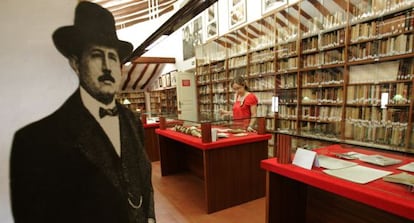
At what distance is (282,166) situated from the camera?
141cm

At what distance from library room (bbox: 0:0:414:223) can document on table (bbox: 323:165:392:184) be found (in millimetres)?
12

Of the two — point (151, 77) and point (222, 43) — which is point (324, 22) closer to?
point (222, 43)

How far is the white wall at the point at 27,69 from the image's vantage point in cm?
48

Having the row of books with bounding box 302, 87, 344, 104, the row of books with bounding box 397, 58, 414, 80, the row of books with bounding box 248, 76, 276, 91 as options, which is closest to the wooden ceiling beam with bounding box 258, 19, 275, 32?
the row of books with bounding box 248, 76, 276, 91

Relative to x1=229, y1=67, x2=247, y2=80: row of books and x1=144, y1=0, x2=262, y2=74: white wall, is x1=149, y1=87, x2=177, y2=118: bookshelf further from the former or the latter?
x1=229, y1=67, x2=247, y2=80: row of books

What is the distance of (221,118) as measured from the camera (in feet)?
8.09

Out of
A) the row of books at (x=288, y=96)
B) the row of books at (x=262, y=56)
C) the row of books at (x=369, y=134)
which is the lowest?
the row of books at (x=369, y=134)

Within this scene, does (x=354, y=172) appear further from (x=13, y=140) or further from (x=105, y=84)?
(x=13, y=140)

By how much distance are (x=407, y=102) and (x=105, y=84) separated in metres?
3.00

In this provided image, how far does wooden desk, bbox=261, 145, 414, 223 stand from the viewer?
3.17 feet

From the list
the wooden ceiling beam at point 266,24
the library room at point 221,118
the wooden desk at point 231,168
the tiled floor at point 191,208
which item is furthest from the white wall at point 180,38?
the tiled floor at point 191,208

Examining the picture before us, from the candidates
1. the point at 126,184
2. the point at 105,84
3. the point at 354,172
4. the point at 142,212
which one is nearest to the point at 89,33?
the point at 105,84

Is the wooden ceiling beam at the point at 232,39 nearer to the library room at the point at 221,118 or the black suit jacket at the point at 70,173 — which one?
the library room at the point at 221,118

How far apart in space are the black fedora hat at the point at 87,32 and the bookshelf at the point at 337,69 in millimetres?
1292
